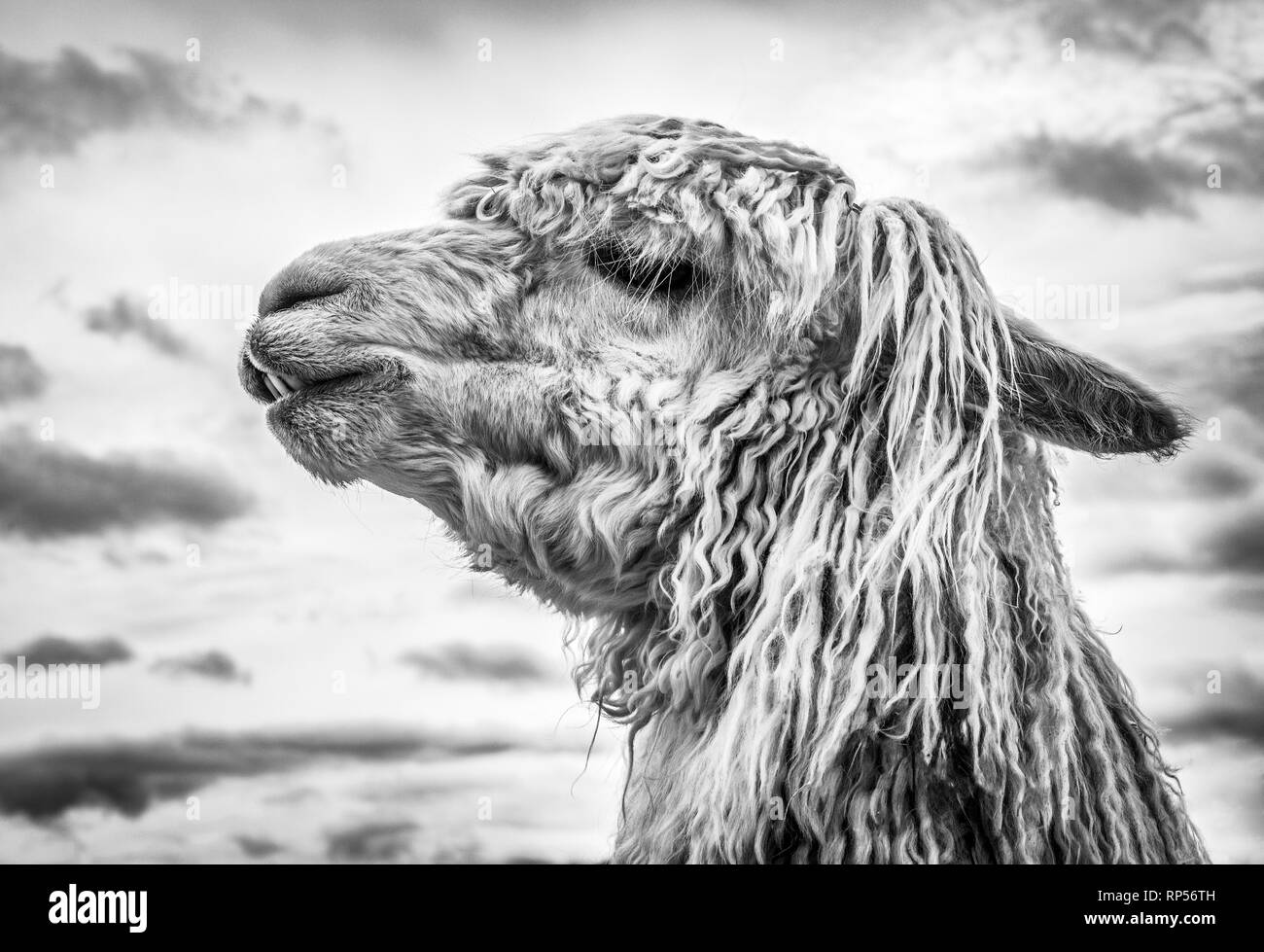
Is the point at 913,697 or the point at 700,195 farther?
the point at 700,195

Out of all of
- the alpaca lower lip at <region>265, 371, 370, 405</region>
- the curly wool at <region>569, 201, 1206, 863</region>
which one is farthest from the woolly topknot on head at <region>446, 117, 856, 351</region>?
the alpaca lower lip at <region>265, 371, 370, 405</region>

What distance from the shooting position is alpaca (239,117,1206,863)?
223 cm

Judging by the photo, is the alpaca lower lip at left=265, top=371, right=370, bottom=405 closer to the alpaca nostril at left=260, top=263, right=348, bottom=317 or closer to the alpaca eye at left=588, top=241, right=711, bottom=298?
the alpaca nostril at left=260, top=263, right=348, bottom=317

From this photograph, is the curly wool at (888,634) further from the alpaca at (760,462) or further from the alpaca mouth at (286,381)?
the alpaca mouth at (286,381)

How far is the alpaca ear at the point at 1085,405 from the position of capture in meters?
2.24

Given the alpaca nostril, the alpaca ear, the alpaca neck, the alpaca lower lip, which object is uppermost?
the alpaca nostril

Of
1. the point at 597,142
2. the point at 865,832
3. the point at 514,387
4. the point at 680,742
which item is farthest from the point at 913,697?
the point at 597,142

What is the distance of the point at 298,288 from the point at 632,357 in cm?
71

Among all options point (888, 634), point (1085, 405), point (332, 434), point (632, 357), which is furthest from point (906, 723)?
point (332, 434)

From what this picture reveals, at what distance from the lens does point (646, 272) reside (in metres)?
2.43
